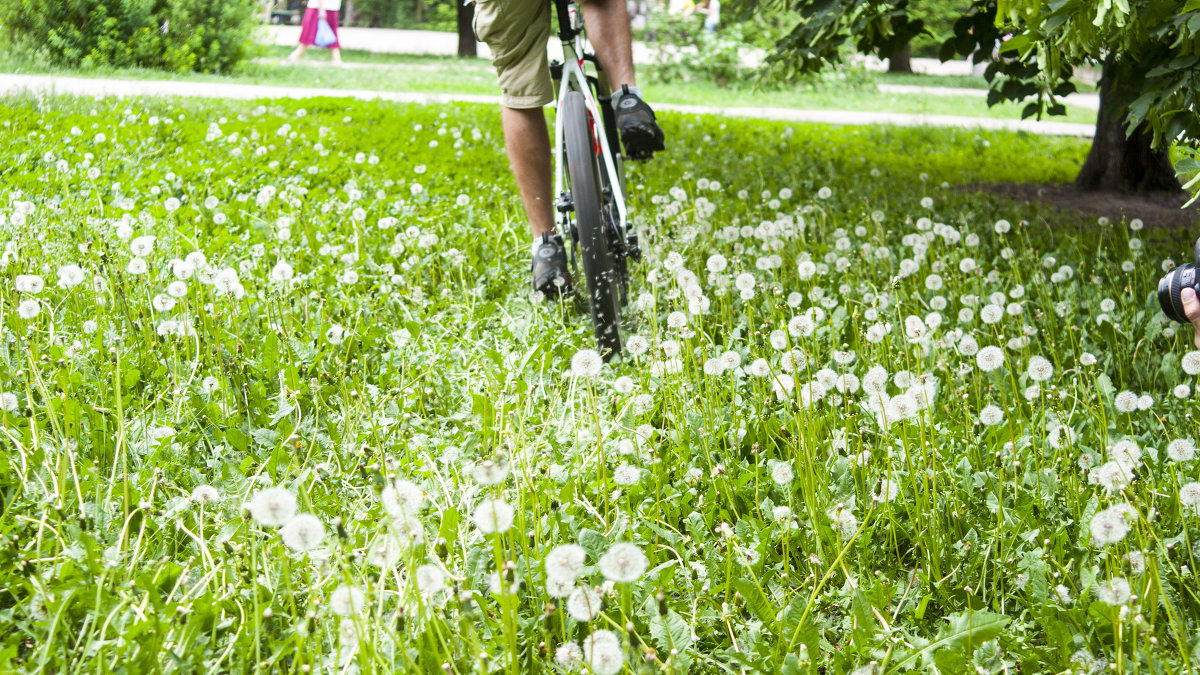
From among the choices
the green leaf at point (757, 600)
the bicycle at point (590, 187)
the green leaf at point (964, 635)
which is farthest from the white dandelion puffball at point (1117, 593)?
the bicycle at point (590, 187)

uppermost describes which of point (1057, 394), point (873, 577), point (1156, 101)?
point (1156, 101)

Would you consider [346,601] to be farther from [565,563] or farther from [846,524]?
[846,524]

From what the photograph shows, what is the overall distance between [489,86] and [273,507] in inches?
481

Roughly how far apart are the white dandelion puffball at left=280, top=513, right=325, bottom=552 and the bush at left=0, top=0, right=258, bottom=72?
10281 mm

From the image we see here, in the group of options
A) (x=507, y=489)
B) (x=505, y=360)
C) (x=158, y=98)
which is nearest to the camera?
(x=507, y=489)

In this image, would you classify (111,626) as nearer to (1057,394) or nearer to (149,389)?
(149,389)

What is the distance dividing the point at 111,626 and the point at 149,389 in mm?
1088

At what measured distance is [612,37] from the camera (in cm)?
344

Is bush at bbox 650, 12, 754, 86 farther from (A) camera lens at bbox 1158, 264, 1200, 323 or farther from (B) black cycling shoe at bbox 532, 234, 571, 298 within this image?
(A) camera lens at bbox 1158, 264, 1200, 323

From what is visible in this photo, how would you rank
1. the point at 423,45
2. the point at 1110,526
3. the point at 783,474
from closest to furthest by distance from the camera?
the point at 1110,526 < the point at 783,474 < the point at 423,45

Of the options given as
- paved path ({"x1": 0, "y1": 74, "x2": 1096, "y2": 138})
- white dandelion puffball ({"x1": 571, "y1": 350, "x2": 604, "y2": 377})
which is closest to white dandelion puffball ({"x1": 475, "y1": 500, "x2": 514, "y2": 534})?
white dandelion puffball ({"x1": 571, "y1": 350, "x2": 604, "y2": 377})

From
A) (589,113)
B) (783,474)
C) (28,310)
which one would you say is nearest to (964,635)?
(783,474)

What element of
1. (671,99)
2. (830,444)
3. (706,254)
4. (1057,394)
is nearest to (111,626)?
(830,444)

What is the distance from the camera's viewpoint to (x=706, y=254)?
4211mm
